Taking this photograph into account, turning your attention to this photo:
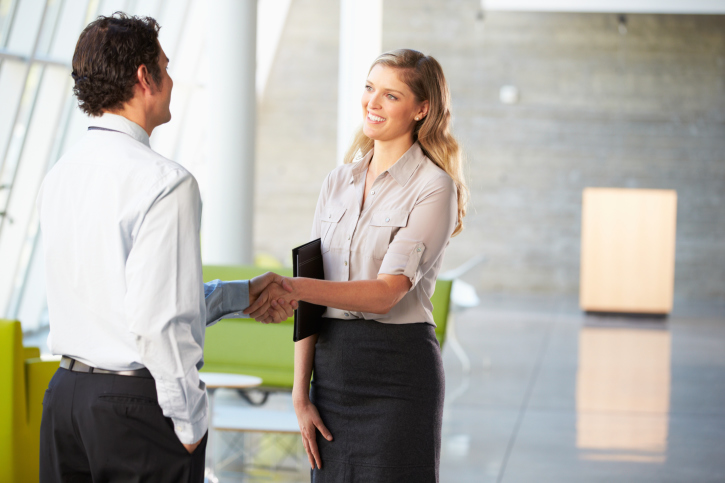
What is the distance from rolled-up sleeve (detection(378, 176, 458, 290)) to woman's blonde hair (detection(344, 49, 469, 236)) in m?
0.09

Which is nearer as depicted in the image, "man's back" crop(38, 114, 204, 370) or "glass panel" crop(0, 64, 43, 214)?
"man's back" crop(38, 114, 204, 370)

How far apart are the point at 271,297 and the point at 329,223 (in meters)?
0.27

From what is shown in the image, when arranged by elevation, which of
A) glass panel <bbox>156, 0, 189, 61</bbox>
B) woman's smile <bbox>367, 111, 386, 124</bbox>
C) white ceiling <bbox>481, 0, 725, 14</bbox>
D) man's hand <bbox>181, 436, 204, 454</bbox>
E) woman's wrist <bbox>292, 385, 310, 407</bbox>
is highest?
white ceiling <bbox>481, 0, 725, 14</bbox>

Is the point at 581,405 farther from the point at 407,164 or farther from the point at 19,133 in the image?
the point at 19,133

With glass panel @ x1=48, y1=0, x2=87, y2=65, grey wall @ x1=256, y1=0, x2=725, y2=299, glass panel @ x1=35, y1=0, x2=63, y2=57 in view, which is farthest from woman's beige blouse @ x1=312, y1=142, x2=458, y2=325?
grey wall @ x1=256, y1=0, x2=725, y2=299

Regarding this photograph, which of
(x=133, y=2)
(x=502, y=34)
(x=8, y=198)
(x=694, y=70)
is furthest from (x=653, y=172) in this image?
(x=8, y=198)

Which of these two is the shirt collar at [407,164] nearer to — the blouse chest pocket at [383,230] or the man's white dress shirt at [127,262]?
the blouse chest pocket at [383,230]

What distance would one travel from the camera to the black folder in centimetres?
178

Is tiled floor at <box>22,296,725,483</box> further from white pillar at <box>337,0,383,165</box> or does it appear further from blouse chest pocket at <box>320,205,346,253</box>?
white pillar at <box>337,0,383,165</box>

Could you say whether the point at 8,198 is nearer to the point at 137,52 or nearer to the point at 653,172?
the point at 137,52

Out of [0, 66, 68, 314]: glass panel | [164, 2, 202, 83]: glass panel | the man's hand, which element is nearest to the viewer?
the man's hand

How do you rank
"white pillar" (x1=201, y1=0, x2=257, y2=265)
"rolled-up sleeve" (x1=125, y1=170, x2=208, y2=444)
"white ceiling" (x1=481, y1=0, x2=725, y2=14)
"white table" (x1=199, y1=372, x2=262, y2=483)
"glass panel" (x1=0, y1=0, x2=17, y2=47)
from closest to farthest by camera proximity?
"rolled-up sleeve" (x1=125, y1=170, x2=208, y2=444) < "white table" (x1=199, y1=372, x2=262, y2=483) < "white pillar" (x1=201, y1=0, x2=257, y2=265) < "glass panel" (x1=0, y1=0, x2=17, y2=47) < "white ceiling" (x1=481, y1=0, x2=725, y2=14)

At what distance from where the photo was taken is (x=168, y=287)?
1.41 m

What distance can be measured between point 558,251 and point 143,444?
12.0 metres
